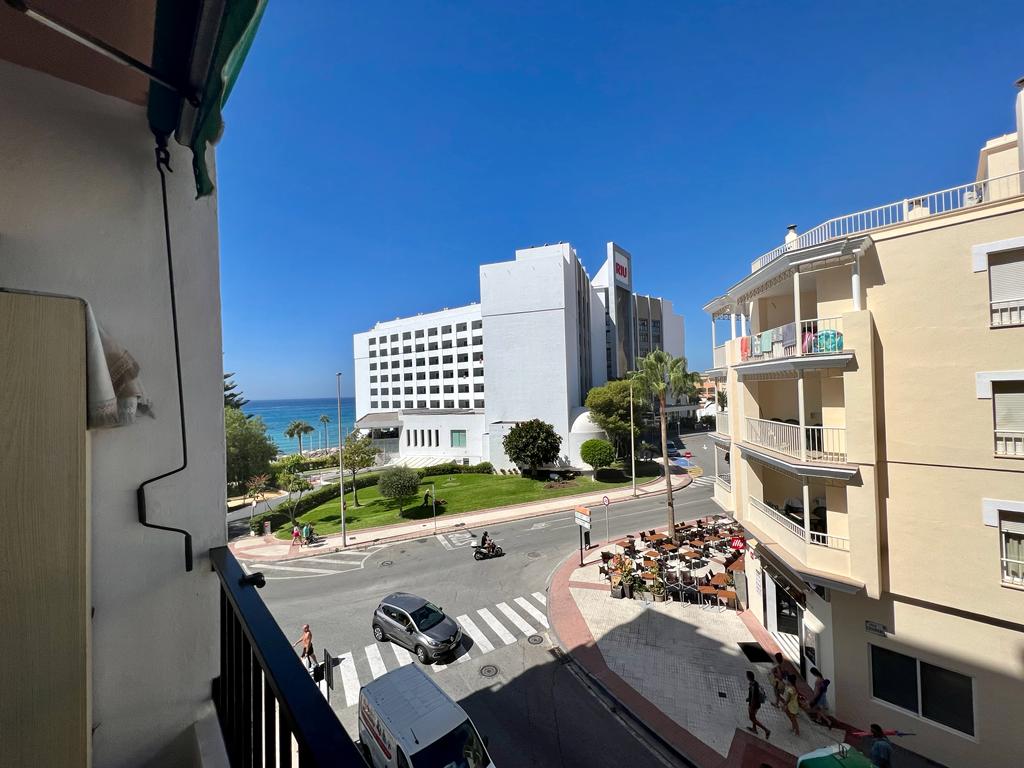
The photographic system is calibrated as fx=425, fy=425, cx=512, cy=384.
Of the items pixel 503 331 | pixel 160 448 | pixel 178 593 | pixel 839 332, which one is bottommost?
pixel 178 593

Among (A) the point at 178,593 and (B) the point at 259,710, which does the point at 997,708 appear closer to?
(B) the point at 259,710

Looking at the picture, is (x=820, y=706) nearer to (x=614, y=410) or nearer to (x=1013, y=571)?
(x=1013, y=571)

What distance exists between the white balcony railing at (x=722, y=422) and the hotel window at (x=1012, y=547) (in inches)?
255

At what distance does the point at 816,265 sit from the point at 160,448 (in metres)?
10.8

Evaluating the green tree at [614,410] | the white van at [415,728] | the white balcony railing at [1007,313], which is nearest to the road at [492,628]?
the white van at [415,728]

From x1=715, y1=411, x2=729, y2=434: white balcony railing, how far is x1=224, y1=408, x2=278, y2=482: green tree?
89.7 ft

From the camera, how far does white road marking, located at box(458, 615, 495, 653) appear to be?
11.1 meters

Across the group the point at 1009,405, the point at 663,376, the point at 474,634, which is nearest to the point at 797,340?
the point at 1009,405

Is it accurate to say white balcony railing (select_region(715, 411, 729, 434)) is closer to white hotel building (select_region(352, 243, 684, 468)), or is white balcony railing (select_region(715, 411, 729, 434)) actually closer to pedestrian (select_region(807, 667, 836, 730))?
pedestrian (select_region(807, 667, 836, 730))

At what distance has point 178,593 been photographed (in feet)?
7.28

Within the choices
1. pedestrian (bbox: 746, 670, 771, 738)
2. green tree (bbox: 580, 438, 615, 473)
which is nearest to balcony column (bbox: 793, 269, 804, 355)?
pedestrian (bbox: 746, 670, 771, 738)

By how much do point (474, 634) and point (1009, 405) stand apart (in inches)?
477

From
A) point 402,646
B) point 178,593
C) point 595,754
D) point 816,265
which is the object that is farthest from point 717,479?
point 178,593

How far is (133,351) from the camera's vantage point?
7.16 feet
